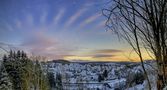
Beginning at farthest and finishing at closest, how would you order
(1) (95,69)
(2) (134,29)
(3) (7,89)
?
1. (1) (95,69)
2. (3) (7,89)
3. (2) (134,29)

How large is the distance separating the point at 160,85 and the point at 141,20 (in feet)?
2.61

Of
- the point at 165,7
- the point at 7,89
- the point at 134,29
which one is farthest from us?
the point at 7,89

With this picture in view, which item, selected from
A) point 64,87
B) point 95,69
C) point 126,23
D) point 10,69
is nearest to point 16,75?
point 10,69

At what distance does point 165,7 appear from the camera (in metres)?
3.45

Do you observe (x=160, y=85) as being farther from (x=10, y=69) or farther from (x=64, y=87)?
(x=64, y=87)

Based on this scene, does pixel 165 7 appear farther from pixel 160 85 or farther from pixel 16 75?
pixel 16 75

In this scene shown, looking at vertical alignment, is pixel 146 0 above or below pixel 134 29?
above

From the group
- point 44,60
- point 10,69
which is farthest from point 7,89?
point 10,69

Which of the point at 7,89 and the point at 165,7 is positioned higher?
the point at 165,7

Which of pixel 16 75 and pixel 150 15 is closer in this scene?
pixel 150 15

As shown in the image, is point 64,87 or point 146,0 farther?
point 64,87

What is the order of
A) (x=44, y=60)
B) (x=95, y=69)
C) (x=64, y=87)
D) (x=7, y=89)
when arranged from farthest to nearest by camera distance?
(x=95, y=69)
(x=64, y=87)
(x=44, y=60)
(x=7, y=89)

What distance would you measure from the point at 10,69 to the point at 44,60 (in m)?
6.90

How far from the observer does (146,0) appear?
139 inches
